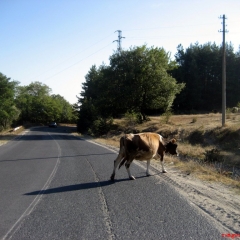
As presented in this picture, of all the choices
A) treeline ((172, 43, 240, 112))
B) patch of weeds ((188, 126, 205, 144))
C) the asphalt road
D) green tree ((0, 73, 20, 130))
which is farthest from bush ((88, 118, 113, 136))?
the asphalt road

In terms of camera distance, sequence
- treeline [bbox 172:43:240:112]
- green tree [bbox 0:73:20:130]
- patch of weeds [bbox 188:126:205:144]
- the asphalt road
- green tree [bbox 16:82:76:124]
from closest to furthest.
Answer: the asphalt road < patch of weeds [bbox 188:126:205:144] < green tree [bbox 0:73:20:130] < treeline [bbox 172:43:240:112] < green tree [bbox 16:82:76:124]

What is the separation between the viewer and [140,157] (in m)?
10.5

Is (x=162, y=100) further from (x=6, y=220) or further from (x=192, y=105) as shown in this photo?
(x=6, y=220)

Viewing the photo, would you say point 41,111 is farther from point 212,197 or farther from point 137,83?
point 212,197

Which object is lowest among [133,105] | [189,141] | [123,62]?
[189,141]

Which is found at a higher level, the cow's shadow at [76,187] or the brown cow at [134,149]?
the brown cow at [134,149]

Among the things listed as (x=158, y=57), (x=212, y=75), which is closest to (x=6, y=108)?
(x=158, y=57)

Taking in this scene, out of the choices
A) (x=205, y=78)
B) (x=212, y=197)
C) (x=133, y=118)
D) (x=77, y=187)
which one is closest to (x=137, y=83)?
(x=133, y=118)

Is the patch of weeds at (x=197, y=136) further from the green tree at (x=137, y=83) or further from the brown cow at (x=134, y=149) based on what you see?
the brown cow at (x=134, y=149)

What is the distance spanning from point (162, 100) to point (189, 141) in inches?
690

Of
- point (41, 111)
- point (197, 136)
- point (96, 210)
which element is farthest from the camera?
point (41, 111)

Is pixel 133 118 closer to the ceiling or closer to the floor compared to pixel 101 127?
closer to the ceiling

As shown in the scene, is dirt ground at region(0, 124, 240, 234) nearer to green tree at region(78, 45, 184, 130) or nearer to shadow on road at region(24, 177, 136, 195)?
shadow on road at region(24, 177, 136, 195)

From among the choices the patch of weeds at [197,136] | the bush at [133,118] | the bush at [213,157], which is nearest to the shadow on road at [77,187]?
the bush at [213,157]
